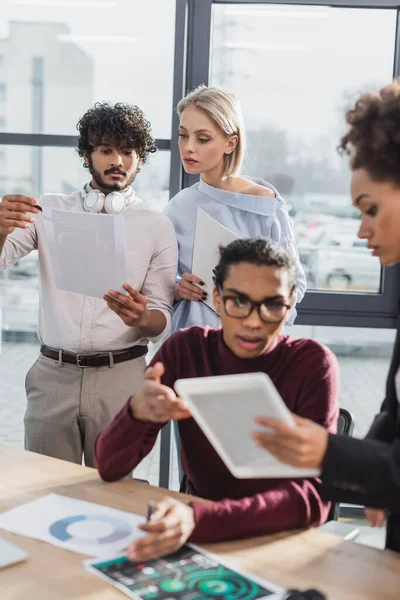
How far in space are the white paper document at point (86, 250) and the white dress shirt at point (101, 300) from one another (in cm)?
20

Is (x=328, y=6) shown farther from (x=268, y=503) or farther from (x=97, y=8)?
(x=268, y=503)

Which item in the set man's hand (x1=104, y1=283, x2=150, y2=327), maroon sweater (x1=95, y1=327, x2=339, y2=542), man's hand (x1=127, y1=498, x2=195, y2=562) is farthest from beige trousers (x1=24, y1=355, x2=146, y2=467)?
man's hand (x1=127, y1=498, x2=195, y2=562)

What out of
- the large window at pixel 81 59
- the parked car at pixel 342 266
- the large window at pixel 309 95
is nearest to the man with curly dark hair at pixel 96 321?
the large window at pixel 81 59

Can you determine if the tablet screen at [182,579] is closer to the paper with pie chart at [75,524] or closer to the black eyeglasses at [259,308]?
the paper with pie chart at [75,524]

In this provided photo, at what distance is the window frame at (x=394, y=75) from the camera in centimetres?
315

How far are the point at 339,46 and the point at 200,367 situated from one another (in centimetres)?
199

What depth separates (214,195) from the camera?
2609 millimetres

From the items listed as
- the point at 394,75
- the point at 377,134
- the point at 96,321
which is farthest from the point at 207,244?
the point at 394,75

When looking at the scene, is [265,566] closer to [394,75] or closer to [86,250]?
[86,250]

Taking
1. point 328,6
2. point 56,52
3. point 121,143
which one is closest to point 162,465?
point 121,143

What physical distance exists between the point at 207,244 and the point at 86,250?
395 mm

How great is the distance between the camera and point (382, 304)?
3.26 m

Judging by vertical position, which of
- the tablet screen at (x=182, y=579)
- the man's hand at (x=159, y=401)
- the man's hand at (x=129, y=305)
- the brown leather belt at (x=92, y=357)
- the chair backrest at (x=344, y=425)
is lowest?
the tablet screen at (x=182, y=579)

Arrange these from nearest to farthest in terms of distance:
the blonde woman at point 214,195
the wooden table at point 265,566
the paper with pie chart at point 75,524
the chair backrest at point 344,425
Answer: the wooden table at point 265,566, the paper with pie chart at point 75,524, the chair backrest at point 344,425, the blonde woman at point 214,195
